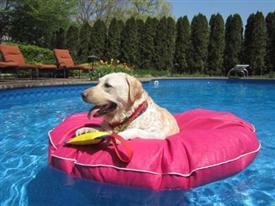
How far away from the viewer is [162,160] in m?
4.02

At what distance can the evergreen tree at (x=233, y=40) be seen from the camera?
78.2 ft

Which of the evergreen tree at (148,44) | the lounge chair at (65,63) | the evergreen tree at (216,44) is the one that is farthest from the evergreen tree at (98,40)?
the evergreen tree at (216,44)

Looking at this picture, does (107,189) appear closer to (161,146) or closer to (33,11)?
(161,146)

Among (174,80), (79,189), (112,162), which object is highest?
(112,162)

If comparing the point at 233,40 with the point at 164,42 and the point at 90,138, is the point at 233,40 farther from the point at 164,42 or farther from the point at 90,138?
the point at 90,138

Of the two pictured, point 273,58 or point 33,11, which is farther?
point 33,11

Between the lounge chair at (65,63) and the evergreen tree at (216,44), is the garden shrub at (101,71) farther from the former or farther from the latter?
the evergreen tree at (216,44)

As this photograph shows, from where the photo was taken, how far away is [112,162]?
Result: 402cm

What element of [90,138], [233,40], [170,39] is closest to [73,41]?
[170,39]

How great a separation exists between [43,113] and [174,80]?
41.1 feet

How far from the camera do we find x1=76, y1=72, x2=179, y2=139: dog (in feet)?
14.3

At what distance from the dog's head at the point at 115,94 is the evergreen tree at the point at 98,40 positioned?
1965 cm

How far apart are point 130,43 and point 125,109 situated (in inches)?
771

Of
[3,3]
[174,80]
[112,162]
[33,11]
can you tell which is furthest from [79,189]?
[3,3]
